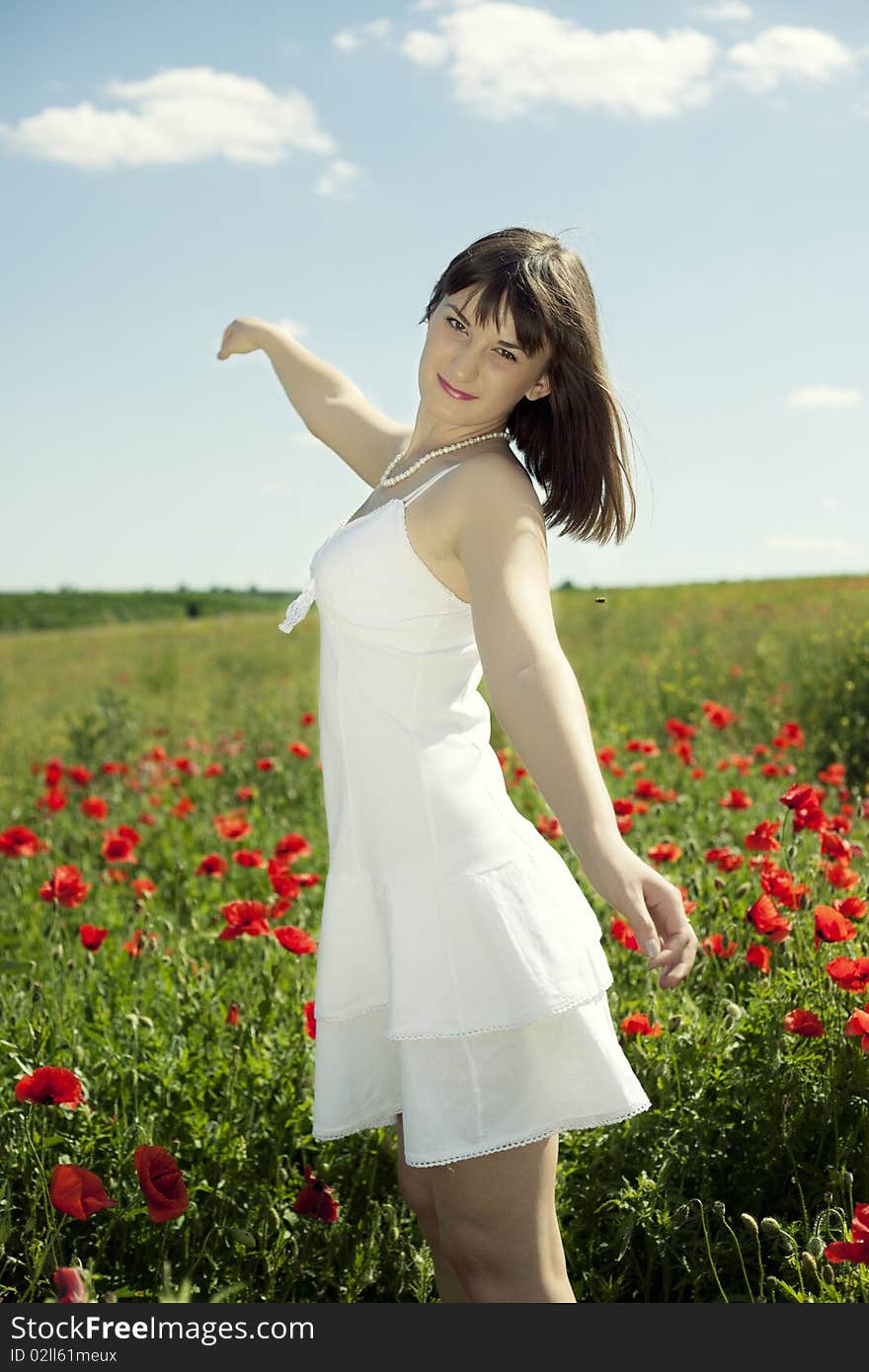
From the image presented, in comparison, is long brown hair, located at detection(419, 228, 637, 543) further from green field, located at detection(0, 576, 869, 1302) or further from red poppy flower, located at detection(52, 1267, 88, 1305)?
red poppy flower, located at detection(52, 1267, 88, 1305)

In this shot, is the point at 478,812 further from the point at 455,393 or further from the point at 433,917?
the point at 455,393

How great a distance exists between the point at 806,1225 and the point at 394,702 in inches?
48.7

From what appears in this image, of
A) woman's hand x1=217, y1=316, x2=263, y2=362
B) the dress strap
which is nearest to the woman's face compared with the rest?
the dress strap

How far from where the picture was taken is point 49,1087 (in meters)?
2.08

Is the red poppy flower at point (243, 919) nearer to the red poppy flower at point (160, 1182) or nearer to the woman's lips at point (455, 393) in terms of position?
the red poppy flower at point (160, 1182)

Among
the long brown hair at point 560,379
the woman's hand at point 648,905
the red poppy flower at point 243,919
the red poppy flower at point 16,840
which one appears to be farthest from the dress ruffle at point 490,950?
the red poppy flower at point 16,840

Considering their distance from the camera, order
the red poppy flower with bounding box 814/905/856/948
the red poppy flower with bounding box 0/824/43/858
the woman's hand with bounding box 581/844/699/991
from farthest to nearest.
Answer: the red poppy flower with bounding box 0/824/43/858 < the red poppy flower with bounding box 814/905/856/948 < the woman's hand with bounding box 581/844/699/991

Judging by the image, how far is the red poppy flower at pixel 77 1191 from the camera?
1856mm

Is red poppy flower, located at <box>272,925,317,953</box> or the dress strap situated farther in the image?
red poppy flower, located at <box>272,925,317,953</box>

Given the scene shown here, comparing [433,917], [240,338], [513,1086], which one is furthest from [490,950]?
[240,338]

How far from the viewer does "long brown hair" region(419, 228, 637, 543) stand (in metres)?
1.89

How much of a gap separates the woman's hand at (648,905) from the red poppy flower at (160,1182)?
35.7 inches

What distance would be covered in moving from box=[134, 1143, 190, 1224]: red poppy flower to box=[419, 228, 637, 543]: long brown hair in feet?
3.98

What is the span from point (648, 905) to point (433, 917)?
0.32 meters
